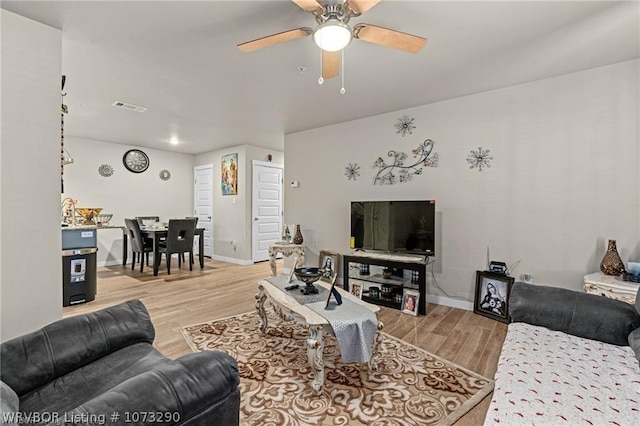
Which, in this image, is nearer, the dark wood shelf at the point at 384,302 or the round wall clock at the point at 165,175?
the dark wood shelf at the point at 384,302

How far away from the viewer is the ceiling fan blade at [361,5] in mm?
1612

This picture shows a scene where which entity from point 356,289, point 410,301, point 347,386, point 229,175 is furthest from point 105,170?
point 347,386

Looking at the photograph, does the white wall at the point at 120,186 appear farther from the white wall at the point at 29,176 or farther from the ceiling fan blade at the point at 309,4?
the ceiling fan blade at the point at 309,4

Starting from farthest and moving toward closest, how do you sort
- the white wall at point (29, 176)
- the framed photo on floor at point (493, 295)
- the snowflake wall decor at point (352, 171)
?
1. the snowflake wall decor at point (352, 171)
2. the framed photo on floor at point (493, 295)
3. the white wall at point (29, 176)

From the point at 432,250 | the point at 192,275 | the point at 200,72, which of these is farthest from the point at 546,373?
the point at 192,275

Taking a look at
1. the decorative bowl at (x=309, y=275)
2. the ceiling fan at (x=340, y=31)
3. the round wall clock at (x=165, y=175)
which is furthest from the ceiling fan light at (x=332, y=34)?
the round wall clock at (x=165, y=175)

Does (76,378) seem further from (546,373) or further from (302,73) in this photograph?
(302,73)

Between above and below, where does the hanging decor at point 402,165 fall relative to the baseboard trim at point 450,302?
above

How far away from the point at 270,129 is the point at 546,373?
4507mm

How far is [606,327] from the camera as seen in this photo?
167 cm

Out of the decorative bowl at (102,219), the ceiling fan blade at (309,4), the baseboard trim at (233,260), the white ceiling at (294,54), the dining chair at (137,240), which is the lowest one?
the baseboard trim at (233,260)

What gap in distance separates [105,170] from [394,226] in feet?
18.4

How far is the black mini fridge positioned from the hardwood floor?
0.45 feet

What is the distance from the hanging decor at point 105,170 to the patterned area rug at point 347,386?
15.5 ft
